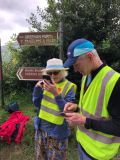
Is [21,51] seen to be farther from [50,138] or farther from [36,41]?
[50,138]

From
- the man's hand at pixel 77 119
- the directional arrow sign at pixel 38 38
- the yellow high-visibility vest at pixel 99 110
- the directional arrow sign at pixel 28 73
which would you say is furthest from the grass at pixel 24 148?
the man's hand at pixel 77 119

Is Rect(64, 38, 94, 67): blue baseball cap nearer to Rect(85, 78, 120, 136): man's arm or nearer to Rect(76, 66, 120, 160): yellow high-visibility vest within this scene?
Rect(76, 66, 120, 160): yellow high-visibility vest

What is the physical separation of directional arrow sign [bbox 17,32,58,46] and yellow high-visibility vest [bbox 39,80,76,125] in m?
2.35

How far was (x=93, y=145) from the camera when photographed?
2543 mm

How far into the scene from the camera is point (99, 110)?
242 centimetres

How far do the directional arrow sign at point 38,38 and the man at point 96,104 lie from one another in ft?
11.5

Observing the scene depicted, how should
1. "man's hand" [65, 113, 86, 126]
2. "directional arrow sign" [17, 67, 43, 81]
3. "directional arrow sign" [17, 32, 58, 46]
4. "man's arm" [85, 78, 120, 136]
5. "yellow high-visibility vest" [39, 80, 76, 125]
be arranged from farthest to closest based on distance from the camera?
"directional arrow sign" [17, 32, 58, 46] → "directional arrow sign" [17, 67, 43, 81] → "yellow high-visibility vest" [39, 80, 76, 125] → "man's hand" [65, 113, 86, 126] → "man's arm" [85, 78, 120, 136]

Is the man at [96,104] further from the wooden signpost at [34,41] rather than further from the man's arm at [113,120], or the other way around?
the wooden signpost at [34,41]

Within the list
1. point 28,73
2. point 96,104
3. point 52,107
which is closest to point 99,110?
point 96,104

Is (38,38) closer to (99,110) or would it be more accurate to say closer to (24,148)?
(24,148)

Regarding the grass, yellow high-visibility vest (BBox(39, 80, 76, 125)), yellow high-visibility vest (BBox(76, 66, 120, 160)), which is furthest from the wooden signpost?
yellow high-visibility vest (BBox(76, 66, 120, 160))

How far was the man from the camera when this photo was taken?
7.58 ft

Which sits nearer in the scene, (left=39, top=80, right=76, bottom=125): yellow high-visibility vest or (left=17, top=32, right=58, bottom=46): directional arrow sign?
(left=39, top=80, right=76, bottom=125): yellow high-visibility vest

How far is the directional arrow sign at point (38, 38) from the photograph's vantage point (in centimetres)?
599
